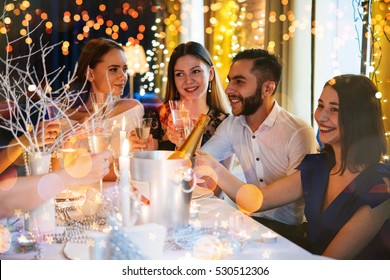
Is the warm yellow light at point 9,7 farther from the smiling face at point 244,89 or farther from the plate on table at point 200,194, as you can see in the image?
the plate on table at point 200,194

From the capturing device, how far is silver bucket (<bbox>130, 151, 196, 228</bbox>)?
94 centimetres

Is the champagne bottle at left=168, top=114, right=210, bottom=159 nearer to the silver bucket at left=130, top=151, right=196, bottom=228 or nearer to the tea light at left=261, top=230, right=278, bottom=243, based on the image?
the silver bucket at left=130, top=151, right=196, bottom=228

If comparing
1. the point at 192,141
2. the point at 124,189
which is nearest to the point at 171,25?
the point at 192,141

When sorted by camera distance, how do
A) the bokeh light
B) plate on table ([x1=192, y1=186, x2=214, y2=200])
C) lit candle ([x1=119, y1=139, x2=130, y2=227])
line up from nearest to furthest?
lit candle ([x1=119, y1=139, x2=130, y2=227])
plate on table ([x1=192, y1=186, x2=214, y2=200])
the bokeh light

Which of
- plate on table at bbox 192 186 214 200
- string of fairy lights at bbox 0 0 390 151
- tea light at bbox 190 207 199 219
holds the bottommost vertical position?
plate on table at bbox 192 186 214 200

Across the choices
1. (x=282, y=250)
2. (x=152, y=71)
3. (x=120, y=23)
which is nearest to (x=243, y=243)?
(x=282, y=250)

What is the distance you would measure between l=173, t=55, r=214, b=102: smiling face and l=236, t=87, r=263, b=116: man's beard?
0.32m

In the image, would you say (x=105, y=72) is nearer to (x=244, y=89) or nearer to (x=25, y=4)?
(x=25, y=4)

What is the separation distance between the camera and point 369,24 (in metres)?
2.09

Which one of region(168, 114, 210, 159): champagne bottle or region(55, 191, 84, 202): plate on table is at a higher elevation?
region(168, 114, 210, 159): champagne bottle

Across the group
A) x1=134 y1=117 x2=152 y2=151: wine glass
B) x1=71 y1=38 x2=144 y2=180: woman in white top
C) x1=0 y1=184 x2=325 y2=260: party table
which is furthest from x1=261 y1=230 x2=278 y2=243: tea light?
x1=71 y1=38 x2=144 y2=180: woman in white top

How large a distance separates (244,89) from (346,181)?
673 mm

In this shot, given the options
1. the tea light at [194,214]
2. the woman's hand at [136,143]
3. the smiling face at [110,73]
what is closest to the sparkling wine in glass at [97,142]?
the tea light at [194,214]
